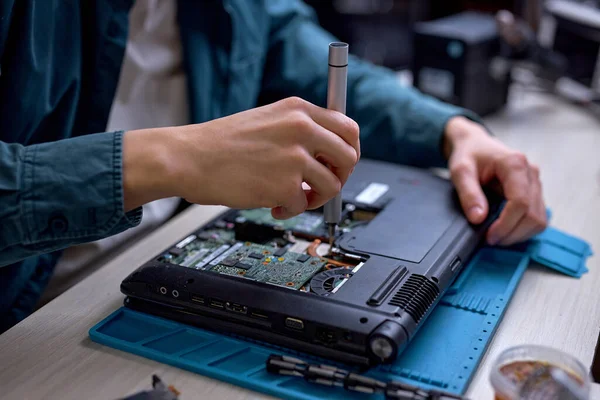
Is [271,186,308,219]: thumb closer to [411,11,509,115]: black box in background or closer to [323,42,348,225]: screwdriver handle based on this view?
[323,42,348,225]: screwdriver handle

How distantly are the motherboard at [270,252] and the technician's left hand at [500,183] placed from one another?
0.62 ft

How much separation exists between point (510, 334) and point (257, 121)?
1.33 ft

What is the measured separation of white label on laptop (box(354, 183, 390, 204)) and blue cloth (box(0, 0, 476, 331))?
24cm

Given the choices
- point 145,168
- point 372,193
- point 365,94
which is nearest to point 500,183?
point 372,193

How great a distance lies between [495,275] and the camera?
92 centimetres

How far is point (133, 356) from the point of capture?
2.47ft

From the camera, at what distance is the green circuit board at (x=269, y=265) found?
781mm

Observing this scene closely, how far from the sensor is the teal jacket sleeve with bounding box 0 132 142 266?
0.68m

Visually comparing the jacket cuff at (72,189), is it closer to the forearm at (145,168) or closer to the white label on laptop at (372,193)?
the forearm at (145,168)

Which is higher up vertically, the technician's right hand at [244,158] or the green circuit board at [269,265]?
the technician's right hand at [244,158]

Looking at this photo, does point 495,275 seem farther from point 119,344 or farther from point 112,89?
point 112,89

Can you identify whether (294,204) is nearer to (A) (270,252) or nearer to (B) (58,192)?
(A) (270,252)

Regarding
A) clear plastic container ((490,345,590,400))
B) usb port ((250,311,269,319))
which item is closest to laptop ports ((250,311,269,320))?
usb port ((250,311,269,319))

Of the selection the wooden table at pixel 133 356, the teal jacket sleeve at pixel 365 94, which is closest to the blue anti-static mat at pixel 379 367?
the wooden table at pixel 133 356
